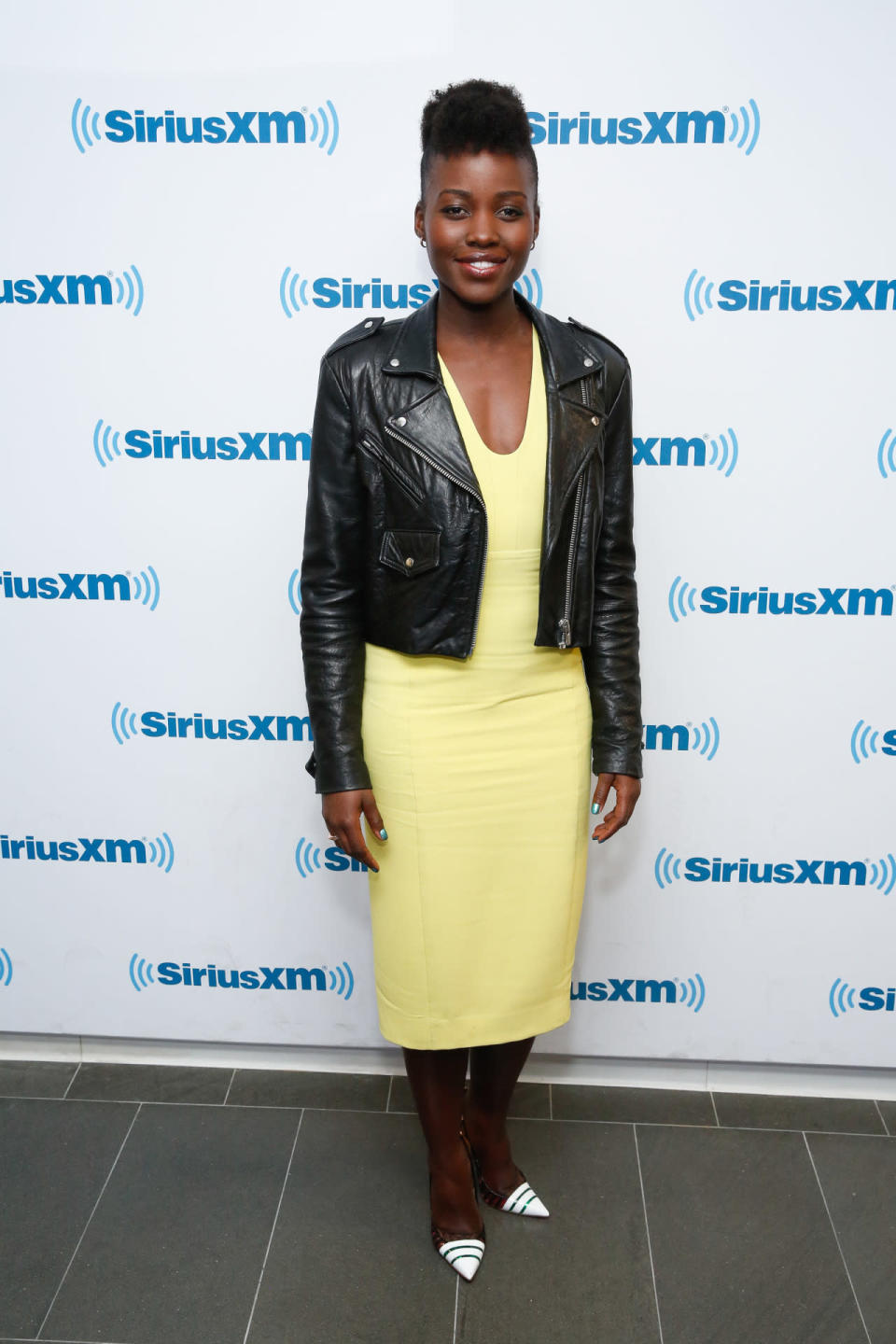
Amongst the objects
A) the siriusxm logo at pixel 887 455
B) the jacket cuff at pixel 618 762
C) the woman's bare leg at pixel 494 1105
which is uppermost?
the siriusxm logo at pixel 887 455

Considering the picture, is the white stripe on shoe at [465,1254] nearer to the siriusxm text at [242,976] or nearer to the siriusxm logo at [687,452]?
the siriusxm text at [242,976]

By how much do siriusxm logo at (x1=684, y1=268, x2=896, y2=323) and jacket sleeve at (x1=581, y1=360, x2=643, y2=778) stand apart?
275 millimetres

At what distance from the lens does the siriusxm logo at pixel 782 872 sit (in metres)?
2.45

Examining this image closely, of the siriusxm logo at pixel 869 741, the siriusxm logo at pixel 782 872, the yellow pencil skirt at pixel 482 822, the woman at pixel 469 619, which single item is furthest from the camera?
the siriusxm logo at pixel 782 872

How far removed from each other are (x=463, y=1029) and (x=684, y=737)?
29.5 inches

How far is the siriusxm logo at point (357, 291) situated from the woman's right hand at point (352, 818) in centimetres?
90

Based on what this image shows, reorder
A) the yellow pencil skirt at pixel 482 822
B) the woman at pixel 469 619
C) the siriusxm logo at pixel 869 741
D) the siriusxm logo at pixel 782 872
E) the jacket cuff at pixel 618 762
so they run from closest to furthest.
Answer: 1. the woman at pixel 469 619
2. the yellow pencil skirt at pixel 482 822
3. the jacket cuff at pixel 618 762
4. the siriusxm logo at pixel 869 741
5. the siriusxm logo at pixel 782 872

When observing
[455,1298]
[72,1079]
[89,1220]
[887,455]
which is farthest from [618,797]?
[72,1079]

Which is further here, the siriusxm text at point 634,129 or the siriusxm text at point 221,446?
the siriusxm text at point 221,446

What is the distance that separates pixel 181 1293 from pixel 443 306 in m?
1.76

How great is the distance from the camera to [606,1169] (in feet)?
7.78

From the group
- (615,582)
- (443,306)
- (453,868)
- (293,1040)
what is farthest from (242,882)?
(443,306)

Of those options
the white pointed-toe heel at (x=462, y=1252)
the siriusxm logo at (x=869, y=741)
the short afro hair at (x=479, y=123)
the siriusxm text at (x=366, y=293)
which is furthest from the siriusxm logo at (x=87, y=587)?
the siriusxm logo at (x=869, y=741)

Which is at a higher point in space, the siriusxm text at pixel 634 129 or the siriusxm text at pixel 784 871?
the siriusxm text at pixel 634 129
